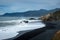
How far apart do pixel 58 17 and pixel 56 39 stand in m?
55.2

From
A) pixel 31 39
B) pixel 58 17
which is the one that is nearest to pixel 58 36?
pixel 31 39

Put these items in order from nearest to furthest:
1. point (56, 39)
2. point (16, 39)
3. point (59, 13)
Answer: point (56, 39) → point (16, 39) → point (59, 13)

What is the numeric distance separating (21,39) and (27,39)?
0.41 meters

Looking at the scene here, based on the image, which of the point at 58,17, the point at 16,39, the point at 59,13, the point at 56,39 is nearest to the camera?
the point at 56,39

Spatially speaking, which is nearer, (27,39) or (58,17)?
(27,39)

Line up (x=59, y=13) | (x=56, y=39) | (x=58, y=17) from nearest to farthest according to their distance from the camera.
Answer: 1. (x=56, y=39)
2. (x=58, y=17)
3. (x=59, y=13)

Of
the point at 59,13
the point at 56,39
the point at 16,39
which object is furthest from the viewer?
the point at 59,13

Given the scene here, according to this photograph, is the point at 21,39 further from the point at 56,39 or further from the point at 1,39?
the point at 56,39

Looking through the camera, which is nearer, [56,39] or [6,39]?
[56,39]

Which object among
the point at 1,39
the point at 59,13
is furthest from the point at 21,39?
the point at 59,13

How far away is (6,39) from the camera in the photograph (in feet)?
41.3

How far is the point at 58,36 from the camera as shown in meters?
9.22

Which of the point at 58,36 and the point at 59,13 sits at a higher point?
the point at 59,13

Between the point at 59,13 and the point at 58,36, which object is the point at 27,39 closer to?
the point at 58,36
